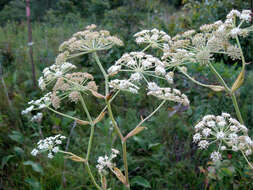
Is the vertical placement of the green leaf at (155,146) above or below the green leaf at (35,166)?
above

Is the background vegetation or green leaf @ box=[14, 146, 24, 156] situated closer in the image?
the background vegetation

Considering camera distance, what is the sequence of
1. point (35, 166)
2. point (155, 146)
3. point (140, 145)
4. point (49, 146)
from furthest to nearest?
point (140, 145) < point (155, 146) < point (35, 166) < point (49, 146)

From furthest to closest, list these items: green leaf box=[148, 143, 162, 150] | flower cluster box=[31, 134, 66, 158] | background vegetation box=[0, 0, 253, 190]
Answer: green leaf box=[148, 143, 162, 150]
background vegetation box=[0, 0, 253, 190]
flower cluster box=[31, 134, 66, 158]

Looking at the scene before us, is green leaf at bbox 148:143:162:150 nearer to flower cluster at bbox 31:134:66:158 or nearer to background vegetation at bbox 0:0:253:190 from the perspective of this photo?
background vegetation at bbox 0:0:253:190

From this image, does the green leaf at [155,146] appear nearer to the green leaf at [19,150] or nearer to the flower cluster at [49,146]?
the flower cluster at [49,146]

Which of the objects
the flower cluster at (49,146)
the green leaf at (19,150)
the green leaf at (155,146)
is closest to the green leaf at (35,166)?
the green leaf at (19,150)

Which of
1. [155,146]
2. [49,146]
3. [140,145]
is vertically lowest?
[140,145]

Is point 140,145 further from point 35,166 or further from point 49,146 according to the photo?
point 49,146

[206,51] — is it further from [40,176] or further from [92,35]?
[40,176]

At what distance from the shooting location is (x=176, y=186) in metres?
2.58

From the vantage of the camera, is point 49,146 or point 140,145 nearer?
point 49,146

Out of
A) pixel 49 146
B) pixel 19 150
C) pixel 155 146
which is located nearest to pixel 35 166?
pixel 19 150

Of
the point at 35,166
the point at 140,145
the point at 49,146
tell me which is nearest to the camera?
the point at 49,146

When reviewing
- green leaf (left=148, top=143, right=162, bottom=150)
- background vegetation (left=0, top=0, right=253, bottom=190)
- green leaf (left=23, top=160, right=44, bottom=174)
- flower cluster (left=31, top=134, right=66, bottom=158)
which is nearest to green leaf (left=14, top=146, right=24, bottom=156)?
background vegetation (left=0, top=0, right=253, bottom=190)
